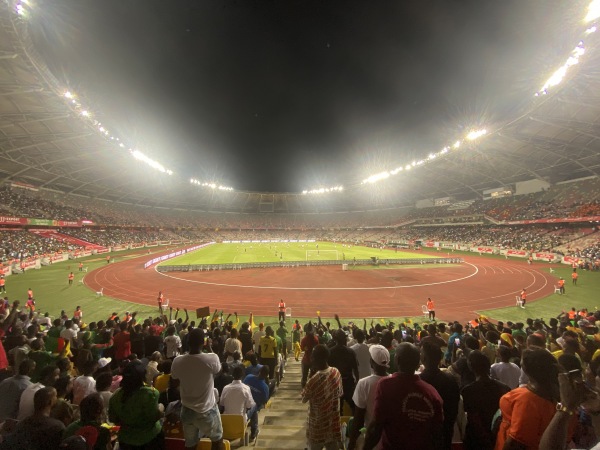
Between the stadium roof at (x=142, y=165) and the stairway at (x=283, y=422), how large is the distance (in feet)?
96.1

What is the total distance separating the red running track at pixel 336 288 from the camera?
22.3m

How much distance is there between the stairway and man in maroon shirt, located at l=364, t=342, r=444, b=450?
9.13 feet

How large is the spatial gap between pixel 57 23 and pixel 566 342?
37.8 m

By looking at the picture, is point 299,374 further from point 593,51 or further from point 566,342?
point 593,51

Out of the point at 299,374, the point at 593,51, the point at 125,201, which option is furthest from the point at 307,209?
the point at 299,374

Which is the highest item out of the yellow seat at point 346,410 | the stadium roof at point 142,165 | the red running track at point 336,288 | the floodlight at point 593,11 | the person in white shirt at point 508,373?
the floodlight at point 593,11

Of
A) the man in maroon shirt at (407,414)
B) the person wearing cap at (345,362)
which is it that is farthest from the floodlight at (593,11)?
the man in maroon shirt at (407,414)

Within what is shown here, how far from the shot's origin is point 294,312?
21188 millimetres

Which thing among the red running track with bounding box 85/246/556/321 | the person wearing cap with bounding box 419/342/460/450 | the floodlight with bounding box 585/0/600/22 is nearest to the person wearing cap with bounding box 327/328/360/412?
the person wearing cap with bounding box 419/342/460/450

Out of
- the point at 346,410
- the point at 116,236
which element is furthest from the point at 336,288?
the point at 116,236

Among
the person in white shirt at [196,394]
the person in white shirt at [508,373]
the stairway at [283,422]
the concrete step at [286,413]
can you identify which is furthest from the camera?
the concrete step at [286,413]

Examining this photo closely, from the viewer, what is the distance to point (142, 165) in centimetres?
6066

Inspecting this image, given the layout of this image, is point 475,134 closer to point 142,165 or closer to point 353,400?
point 353,400

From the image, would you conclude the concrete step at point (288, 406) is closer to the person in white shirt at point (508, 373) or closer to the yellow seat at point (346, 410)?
the yellow seat at point (346, 410)
